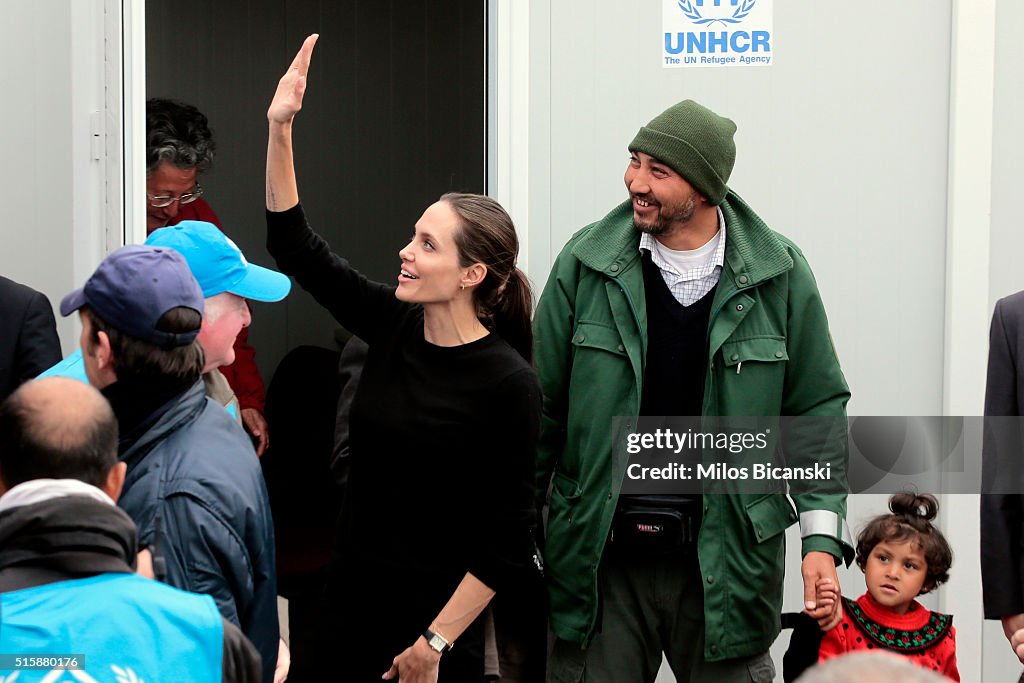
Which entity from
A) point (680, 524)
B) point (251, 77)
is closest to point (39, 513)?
point (680, 524)

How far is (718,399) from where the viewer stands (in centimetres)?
325

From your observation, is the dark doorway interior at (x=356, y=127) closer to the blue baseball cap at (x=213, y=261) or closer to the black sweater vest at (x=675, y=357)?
the black sweater vest at (x=675, y=357)

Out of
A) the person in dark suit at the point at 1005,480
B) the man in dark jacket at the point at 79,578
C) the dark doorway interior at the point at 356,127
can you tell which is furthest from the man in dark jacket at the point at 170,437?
the dark doorway interior at the point at 356,127

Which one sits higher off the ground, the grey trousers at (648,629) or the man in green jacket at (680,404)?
the man in green jacket at (680,404)

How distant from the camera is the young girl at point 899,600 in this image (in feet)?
10.8

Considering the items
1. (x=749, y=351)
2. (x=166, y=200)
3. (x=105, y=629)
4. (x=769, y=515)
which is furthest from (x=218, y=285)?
(x=166, y=200)

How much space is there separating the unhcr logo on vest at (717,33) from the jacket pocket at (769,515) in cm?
135

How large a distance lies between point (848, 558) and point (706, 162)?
104cm

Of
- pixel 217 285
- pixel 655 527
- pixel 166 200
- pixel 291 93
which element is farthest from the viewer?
pixel 166 200

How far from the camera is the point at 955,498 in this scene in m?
3.90

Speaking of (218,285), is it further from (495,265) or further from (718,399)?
(718,399)

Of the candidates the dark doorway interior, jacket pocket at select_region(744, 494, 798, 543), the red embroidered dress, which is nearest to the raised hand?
jacket pocket at select_region(744, 494, 798, 543)

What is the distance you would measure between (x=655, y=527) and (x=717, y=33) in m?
1.54

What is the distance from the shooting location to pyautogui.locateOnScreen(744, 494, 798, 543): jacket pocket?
3229mm
